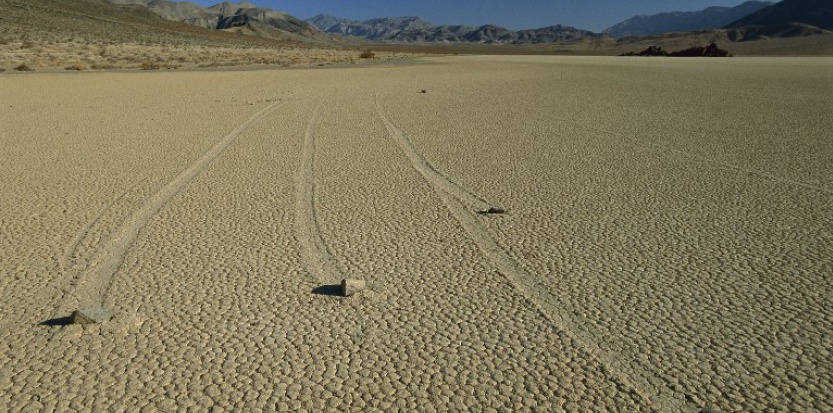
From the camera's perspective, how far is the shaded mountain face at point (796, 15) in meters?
121

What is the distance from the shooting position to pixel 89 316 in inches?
140

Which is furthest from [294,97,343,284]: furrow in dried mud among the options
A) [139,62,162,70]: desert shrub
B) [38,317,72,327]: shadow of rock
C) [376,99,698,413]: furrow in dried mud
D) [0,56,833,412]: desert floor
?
[139,62,162,70]: desert shrub

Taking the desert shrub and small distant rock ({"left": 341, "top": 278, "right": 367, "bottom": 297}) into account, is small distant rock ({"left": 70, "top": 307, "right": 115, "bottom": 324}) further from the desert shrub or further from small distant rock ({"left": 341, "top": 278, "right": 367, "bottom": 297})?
the desert shrub

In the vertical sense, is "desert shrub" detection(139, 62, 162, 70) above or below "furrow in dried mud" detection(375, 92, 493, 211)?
below

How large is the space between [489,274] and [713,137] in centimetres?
659

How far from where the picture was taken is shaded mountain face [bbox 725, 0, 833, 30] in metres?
121

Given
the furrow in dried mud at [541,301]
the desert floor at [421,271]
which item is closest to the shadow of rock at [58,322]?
the desert floor at [421,271]

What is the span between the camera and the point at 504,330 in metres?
3.56

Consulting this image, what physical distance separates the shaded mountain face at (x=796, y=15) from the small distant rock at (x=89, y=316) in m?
133

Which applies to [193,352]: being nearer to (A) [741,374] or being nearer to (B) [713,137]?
(A) [741,374]

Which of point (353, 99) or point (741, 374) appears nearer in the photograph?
point (741, 374)

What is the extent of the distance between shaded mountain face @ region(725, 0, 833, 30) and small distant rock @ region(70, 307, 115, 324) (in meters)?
133

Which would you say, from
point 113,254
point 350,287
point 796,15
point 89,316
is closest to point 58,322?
point 89,316

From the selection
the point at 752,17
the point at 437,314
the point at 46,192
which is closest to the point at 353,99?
the point at 46,192
